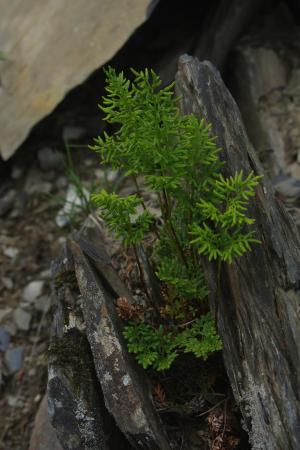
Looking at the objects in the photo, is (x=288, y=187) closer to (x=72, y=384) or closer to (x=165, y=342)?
(x=165, y=342)

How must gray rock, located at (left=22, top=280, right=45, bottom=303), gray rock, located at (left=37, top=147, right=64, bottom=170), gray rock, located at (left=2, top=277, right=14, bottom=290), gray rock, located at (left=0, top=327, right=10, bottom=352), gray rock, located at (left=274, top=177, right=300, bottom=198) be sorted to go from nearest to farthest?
gray rock, located at (left=274, top=177, right=300, bottom=198) < gray rock, located at (left=0, top=327, right=10, bottom=352) < gray rock, located at (left=22, top=280, right=45, bottom=303) < gray rock, located at (left=2, top=277, right=14, bottom=290) < gray rock, located at (left=37, top=147, right=64, bottom=170)

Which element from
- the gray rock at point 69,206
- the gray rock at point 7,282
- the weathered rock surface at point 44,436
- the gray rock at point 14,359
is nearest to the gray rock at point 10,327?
the gray rock at point 14,359

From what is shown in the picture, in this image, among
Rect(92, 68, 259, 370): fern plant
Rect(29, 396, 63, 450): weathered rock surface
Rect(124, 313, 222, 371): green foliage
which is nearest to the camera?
Rect(92, 68, 259, 370): fern plant

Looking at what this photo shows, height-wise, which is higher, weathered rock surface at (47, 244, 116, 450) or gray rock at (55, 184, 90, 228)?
gray rock at (55, 184, 90, 228)

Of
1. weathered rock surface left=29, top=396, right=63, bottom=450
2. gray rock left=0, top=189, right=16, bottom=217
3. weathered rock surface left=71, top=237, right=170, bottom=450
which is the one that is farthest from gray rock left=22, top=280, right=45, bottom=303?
weathered rock surface left=71, top=237, right=170, bottom=450

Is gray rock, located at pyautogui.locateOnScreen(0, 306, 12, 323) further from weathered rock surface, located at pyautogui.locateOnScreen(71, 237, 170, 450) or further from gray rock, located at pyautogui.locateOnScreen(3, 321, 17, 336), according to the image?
weathered rock surface, located at pyautogui.locateOnScreen(71, 237, 170, 450)

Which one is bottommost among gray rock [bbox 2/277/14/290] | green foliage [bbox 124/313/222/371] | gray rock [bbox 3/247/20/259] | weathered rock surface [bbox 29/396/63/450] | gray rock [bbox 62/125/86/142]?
weathered rock surface [bbox 29/396/63/450]

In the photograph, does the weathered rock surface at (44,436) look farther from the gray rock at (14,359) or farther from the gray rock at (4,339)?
the gray rock at (4,339)
